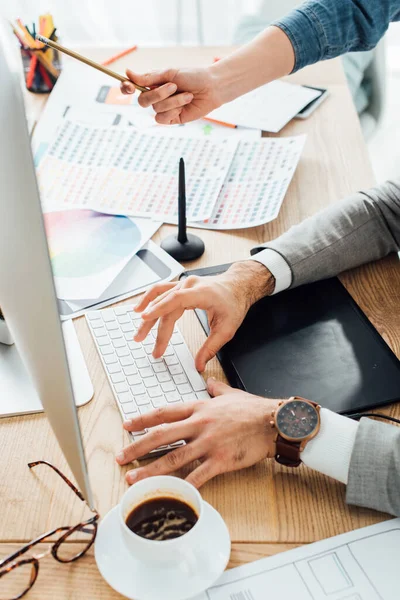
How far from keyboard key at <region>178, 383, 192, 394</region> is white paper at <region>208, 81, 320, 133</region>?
817mm

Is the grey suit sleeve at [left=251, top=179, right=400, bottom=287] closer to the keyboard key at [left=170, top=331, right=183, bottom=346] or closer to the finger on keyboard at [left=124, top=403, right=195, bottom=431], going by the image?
the keyboard key at [left=170, top=331, right=183, bottom=346]

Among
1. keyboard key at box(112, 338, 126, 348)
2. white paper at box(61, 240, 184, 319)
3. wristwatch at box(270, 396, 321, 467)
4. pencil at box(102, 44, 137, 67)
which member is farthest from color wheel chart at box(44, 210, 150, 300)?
pencil at box(102, 44, 137, 67)

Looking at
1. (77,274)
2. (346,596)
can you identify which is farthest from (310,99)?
(346,596)

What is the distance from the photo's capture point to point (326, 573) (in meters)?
0.71

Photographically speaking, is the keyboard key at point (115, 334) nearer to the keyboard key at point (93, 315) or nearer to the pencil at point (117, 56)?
the keyboard key at point (93, 315)

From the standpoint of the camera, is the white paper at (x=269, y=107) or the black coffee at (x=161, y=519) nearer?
the black coffee at (x=161, y=519)

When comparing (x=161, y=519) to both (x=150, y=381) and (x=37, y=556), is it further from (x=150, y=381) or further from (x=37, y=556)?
(x=150, y=381)

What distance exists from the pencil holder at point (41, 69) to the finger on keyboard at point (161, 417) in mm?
1114

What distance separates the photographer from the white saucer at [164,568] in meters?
0.66

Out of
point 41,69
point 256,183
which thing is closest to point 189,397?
point 256,183

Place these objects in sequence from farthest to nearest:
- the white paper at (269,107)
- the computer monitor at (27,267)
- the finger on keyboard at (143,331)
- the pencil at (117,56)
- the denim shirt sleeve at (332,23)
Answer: the pencil at (117,56)
the white paper at (269,107)
the denim shirt sleeve at (332,23)
the finger on keyboard at (143,331)
the computer monitor at (27,267)

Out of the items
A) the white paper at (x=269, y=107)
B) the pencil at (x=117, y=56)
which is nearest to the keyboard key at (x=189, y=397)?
the white paper at (x=269, y=107)

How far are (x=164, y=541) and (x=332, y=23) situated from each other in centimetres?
116

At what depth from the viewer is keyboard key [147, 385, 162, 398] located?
0.91 metres
